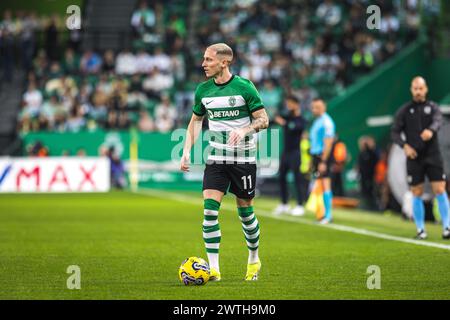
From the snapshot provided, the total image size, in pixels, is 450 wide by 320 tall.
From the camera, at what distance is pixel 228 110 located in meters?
10.3

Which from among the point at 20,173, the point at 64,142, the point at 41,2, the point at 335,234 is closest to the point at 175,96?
the point at 64,142

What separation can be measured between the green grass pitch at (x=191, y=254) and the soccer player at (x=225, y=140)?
575 mm

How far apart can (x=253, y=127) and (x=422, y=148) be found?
5680 mm

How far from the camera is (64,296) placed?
352 inches

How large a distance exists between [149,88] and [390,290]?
1026 inches

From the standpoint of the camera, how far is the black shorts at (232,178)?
33.9 ft

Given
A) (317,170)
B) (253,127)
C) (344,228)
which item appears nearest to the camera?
(253,127)

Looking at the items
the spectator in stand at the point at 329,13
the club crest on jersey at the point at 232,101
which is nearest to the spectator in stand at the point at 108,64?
the spectator in stand at the point at 329,13

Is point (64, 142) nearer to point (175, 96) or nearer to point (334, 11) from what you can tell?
point (175, 96)

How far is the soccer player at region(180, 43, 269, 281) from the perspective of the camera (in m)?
10.2

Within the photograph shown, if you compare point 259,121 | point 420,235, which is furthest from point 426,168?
point 259,121

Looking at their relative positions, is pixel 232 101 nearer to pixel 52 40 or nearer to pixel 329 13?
pixel 329 13

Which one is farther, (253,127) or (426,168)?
(426,168)

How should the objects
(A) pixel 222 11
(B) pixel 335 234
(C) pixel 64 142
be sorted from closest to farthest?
1. (B) pixel 335 234
2. (C) pixel 64 142
3. (A) pixel 222 11
